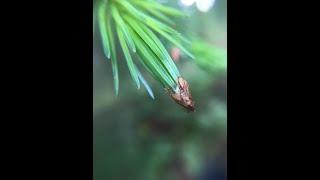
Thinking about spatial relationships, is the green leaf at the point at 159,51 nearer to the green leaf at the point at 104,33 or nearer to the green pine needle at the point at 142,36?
the green pine needle at the point at 142,36

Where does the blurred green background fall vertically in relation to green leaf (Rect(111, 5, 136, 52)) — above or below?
below

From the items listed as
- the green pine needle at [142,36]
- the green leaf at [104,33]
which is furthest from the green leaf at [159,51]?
the green leaf at [104,33]

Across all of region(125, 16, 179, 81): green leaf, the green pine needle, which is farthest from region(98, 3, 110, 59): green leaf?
region(125, 16, 179, 81): green leaf

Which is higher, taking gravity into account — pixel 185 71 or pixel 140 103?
pixel 185 71

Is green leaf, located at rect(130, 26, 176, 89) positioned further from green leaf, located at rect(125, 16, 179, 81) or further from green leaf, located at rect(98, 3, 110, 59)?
green leaf, located at rect(98, 3, 110, 59)

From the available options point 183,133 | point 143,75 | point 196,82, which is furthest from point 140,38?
point 183,133

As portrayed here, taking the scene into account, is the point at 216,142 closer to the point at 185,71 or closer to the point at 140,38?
the point at 185,71

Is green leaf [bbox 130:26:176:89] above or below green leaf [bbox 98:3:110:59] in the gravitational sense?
below

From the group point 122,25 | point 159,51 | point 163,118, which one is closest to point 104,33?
point 122,25

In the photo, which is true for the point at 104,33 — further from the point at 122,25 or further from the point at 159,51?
the point at 159,51
